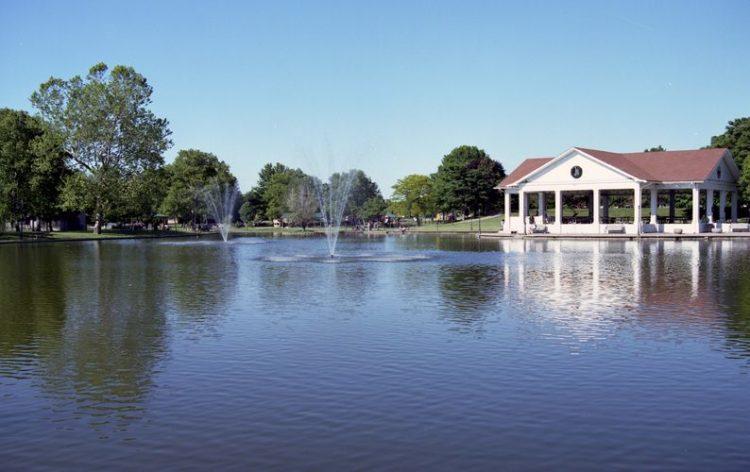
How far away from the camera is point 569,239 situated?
71.3m

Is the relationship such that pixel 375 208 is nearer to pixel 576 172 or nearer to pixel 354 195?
pixel 354 195

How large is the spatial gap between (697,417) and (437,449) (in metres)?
3.89

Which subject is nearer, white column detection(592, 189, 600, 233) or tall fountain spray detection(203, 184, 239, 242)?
white column detection(592, 189, 600, 233)

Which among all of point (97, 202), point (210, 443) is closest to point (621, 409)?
point (210, 443)

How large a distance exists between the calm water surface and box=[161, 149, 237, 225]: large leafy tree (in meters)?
96.0

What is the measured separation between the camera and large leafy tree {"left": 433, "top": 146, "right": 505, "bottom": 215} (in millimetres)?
121062

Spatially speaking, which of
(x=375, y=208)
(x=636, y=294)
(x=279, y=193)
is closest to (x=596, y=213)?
(x=636, y=294)

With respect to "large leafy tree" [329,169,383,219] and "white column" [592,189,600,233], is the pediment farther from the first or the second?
"large leafy tree" [329,169,383,219]

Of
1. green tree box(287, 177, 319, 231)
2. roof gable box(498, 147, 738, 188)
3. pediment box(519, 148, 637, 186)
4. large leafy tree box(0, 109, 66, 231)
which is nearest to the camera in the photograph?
roof gable box(498, 147, 738, 188)

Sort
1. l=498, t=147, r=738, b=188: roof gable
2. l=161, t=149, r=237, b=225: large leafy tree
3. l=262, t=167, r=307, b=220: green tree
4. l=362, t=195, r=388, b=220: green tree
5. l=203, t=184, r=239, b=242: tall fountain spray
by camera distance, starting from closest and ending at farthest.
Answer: l=498, t=147, r=738, b=188: roof gable
l=161, t=149, r=237, b=225: large leafy tree
l=203, t=184, r=239, b=242: tall fountain spray
l=362, t=195, r=388, b=220: green tree
l=262, t=167, r=307, b=220: green tree

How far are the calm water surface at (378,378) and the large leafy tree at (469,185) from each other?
312 ft

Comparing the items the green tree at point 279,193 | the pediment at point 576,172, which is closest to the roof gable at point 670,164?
the pediment at point 576,172

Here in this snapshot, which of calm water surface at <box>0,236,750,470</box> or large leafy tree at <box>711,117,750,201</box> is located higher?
large leafy tree at <box>711,117,750,201</box>

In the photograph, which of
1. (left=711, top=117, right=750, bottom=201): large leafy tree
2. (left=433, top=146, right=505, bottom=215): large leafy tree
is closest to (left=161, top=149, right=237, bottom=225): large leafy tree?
(left=433, top=146, right=505, bottom=215): large leafy tree
